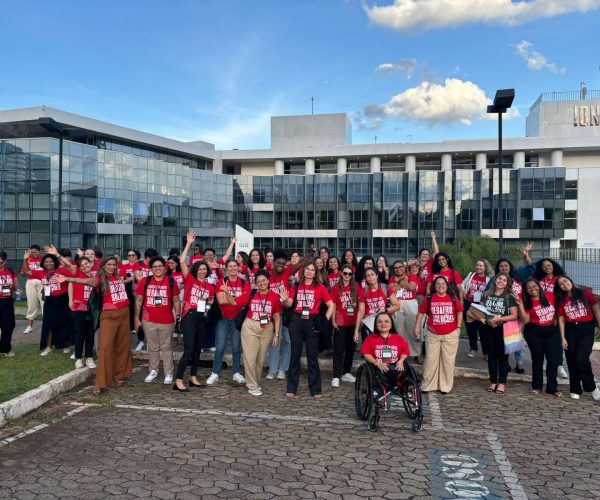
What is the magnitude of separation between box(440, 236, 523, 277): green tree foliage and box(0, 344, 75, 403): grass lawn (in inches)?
823

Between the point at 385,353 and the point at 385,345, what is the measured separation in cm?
13

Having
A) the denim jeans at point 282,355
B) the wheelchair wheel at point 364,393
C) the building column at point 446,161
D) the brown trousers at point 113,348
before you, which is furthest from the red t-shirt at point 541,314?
the building column at point 446,161

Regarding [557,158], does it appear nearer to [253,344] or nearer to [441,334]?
[441,334]

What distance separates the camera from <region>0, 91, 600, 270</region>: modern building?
41.1 m

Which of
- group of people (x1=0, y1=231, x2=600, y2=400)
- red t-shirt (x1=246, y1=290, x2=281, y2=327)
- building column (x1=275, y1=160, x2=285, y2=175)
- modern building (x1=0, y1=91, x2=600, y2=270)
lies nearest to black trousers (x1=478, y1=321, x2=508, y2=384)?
group of people (x1=0, y1=231, x2=600, y2=400)

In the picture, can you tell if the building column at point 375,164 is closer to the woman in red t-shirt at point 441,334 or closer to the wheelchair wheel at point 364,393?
the woman in red t-shirt at point 441,334

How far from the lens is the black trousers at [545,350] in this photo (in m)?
7.05

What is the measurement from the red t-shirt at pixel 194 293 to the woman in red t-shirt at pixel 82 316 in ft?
5.38

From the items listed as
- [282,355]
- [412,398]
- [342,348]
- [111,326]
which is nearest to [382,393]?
[412,398]

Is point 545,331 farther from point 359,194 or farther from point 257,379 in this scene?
point 359,194

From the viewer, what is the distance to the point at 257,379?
23.5 feet

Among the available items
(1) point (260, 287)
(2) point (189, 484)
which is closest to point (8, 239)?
(1) point (260, 287)

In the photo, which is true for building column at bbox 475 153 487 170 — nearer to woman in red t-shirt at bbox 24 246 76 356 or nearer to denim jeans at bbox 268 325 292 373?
denim jeans at bbox 268 325 292 373

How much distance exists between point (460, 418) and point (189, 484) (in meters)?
3.50
